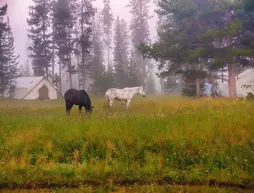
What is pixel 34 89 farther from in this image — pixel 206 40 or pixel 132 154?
pixel 132 154

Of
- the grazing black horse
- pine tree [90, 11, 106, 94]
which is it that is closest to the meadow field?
the grazing black horse

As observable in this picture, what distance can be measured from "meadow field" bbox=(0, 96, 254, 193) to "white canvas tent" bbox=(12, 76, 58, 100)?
31.4 metres

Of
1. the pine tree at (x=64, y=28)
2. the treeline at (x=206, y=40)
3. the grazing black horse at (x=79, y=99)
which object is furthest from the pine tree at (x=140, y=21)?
the grazing black horse at (x=79, y=99)

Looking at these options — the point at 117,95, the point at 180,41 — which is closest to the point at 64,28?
the point at 180,41

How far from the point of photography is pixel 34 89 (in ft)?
139

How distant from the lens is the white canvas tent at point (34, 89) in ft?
137

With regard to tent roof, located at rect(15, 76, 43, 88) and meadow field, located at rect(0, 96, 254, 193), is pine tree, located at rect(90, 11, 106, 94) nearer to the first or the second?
tent roof, located at rect(15, 76, 43, 88)

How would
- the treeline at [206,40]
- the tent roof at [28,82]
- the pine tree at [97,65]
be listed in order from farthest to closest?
1. the tent roof at [28,82]
2. the pine tree at [97,65]
3. the treeline at [206,40]

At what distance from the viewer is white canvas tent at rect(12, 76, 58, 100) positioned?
41812 mm

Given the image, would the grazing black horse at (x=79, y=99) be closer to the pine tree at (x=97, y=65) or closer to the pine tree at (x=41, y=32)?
the pine tree at (x=97, y=65)

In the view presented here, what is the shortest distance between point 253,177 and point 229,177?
61cm

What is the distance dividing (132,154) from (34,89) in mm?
36378

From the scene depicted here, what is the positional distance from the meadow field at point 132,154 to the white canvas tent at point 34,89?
1235 inches

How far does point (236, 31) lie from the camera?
25.8 meters
